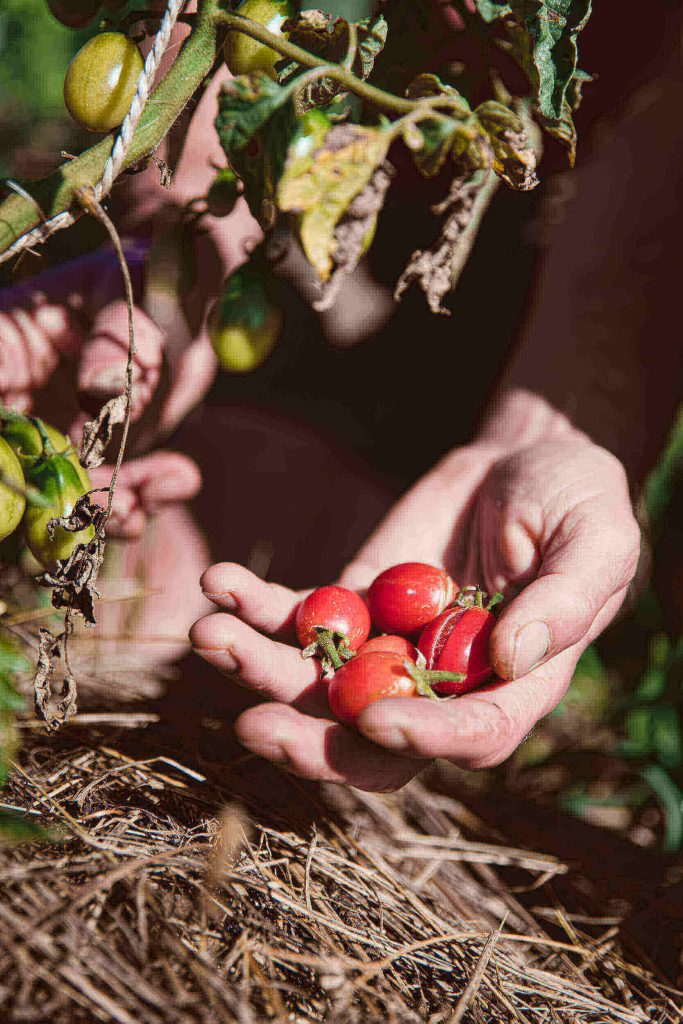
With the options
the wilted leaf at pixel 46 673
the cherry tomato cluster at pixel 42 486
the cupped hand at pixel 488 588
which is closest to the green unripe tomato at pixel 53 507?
the cherry tomato cluster at pixel 42 486

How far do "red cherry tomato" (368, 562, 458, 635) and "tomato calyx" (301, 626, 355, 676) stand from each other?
4.7 inches

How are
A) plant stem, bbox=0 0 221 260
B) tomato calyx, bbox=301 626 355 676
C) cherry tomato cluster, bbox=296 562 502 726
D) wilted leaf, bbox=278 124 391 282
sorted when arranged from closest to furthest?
wilted leaf, bbox=278 124 391 282
plant stem, bbox=0 0 221 260
cherry tomato cluster, bbox=296 562 502 726
tomato calyx, bbox=301 626 355 676

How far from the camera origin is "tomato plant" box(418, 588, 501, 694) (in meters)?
1.24

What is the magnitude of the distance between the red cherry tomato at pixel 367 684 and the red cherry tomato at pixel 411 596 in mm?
206

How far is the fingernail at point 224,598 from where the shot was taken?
1.29 metres

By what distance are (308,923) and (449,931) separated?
0.29 metres

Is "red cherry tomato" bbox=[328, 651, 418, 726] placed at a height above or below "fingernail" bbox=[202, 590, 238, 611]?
below

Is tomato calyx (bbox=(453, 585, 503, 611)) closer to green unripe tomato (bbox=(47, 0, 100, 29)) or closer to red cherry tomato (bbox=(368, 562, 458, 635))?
red cherry tomato (bbox=(368, 562, 458, 635))

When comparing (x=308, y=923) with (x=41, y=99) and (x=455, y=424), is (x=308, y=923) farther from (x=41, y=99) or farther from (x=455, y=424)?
(x=41, y=99)

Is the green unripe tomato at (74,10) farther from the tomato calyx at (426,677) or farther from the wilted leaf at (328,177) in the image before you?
the tomato calyx at (426,677)

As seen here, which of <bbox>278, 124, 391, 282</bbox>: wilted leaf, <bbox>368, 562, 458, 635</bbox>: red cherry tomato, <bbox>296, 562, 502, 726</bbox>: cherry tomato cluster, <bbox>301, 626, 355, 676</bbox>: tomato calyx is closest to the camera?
<bbox>278, 124, 391, 282</bbox>: wilted leaf

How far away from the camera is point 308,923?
43.9 inches

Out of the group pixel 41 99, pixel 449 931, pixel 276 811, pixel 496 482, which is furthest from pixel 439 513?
pixel 41 99

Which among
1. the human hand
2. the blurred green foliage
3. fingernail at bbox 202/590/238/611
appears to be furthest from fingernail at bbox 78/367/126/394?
the blurred green foliage
